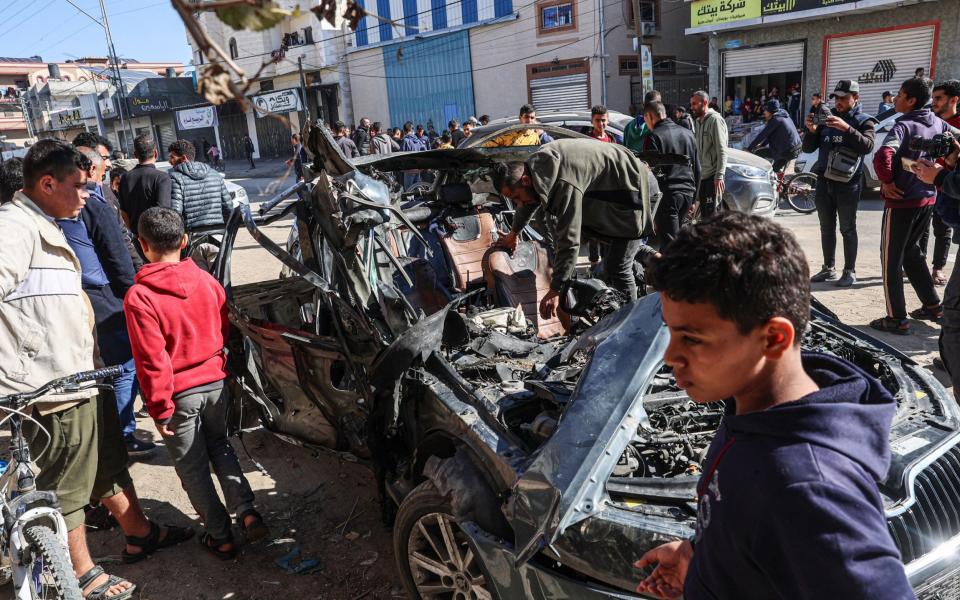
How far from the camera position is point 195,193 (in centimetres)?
583

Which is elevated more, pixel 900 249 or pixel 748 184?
pixel 748 184

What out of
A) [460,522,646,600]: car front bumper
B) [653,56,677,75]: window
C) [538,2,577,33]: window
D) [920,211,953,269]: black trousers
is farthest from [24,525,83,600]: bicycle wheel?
[653,56,677,75]: window

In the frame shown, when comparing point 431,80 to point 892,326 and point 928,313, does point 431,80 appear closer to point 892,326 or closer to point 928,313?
point 928,313

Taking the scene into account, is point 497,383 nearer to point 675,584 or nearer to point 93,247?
point 675,584

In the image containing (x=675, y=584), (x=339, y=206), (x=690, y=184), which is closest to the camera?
(x=675, y=584)

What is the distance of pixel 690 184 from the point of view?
6320 mm

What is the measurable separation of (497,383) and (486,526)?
0.71m

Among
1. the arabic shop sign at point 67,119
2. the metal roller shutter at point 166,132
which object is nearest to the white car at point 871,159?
the metal roller shutter at point 166,132

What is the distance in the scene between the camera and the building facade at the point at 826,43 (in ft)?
50.6

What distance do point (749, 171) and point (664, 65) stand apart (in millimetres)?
16202

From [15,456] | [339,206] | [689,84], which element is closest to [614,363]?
[339,206]

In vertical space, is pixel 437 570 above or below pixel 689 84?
A: below

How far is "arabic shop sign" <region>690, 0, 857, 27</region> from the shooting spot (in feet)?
55.2

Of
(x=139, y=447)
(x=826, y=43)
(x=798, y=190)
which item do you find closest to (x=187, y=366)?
(x=139, y=447)
